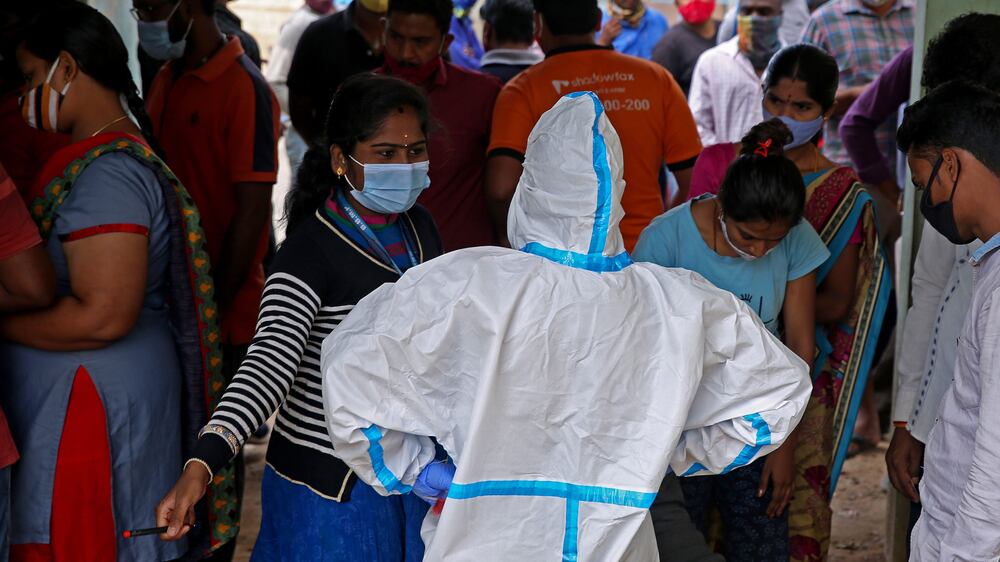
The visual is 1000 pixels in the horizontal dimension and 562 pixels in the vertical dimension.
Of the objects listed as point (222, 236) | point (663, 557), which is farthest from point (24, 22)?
point (663, 557)

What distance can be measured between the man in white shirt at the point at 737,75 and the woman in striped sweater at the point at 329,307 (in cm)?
314

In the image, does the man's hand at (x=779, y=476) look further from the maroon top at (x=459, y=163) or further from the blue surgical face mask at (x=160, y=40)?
the blue surgical face mask at (x=160, y=40)

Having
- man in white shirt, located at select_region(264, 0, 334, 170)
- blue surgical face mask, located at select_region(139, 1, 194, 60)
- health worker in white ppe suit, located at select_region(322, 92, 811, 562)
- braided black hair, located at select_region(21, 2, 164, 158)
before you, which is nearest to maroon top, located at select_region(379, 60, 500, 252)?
blue surgical face mask, located at select_region(139, 1, 194, 60)

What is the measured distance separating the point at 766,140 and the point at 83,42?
5.56 feet

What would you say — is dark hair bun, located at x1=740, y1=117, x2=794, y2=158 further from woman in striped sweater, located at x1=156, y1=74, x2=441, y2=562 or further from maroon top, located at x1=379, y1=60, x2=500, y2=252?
maroon top, located at x1=379, y1=60, x2=500, y2=252

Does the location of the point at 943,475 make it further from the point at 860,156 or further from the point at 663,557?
the point at 860,156

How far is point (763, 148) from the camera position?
9.47 ft

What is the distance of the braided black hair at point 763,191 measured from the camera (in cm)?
272

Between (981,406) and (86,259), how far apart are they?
74.4 inches

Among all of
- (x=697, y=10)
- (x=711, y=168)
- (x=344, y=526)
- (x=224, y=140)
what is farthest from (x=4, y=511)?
(x=697, y=10)

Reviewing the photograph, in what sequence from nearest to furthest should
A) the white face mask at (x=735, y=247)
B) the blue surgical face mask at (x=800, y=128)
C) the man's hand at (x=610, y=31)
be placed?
the white face mask at (x=735, y=247) < the blue surgical face mask at (x=800, y=128) < the man's hand at (x=610, y=31)

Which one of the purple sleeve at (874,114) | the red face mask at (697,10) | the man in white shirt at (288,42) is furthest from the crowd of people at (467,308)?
the man in white shirt at (288,42)

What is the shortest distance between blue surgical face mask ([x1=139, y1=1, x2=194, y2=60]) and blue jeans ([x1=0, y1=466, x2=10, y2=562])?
1.76 metres

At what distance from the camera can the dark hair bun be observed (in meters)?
2.89
